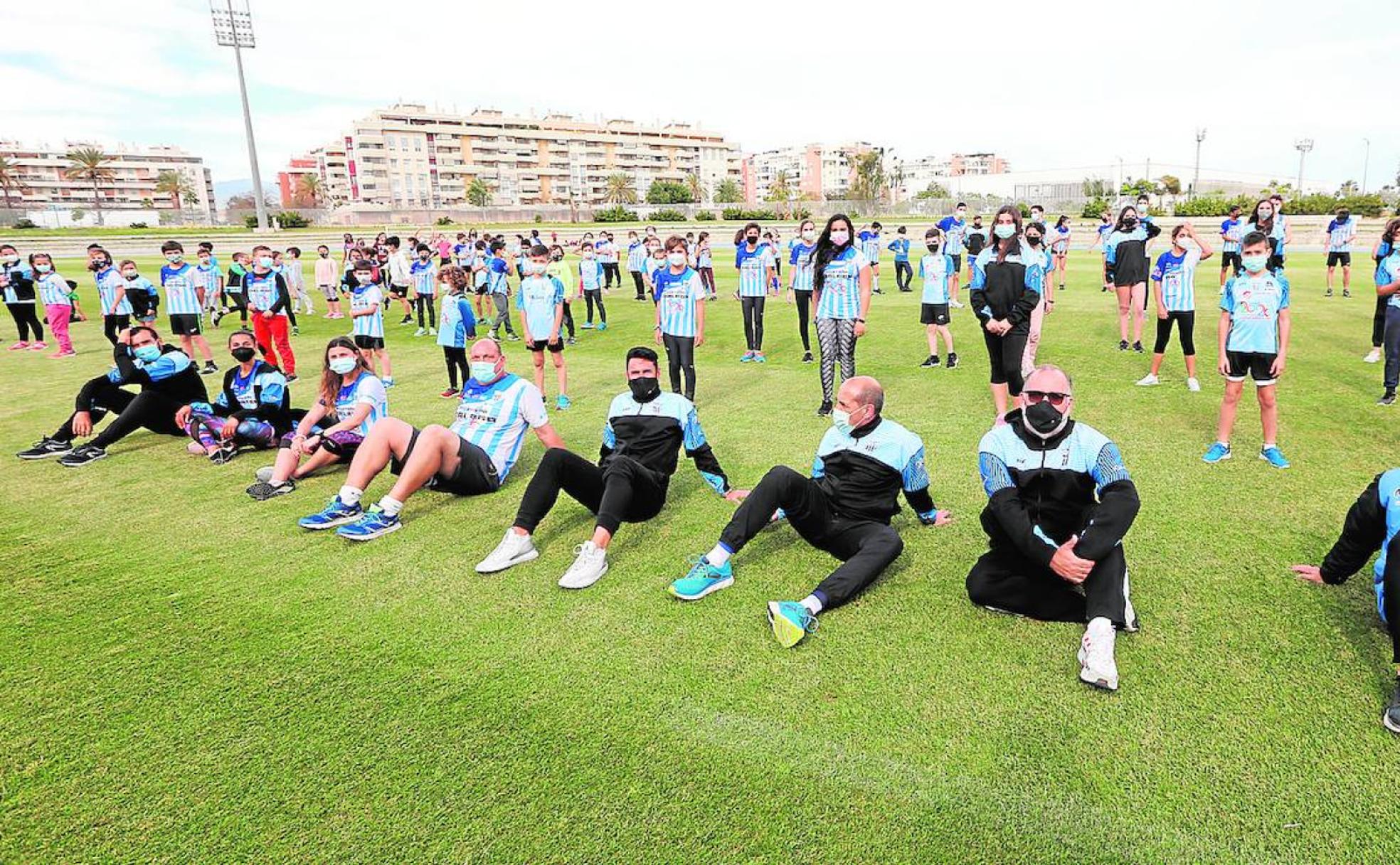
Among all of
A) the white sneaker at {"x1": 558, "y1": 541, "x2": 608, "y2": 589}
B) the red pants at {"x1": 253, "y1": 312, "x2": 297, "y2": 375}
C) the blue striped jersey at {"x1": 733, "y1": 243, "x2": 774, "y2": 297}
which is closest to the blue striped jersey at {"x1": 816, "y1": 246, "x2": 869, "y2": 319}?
the white sneaker at {"x1": 558, "y1": 541, "x2": 608, "y2": 589}

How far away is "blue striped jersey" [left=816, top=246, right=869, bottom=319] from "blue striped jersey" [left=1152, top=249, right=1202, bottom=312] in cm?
402

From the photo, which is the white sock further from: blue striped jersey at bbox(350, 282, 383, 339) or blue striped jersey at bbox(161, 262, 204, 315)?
blue striped jersey at bbox(161, 262, 204, 315)

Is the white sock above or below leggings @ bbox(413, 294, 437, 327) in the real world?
below

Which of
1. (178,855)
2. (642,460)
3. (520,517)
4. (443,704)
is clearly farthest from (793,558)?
(178,855)

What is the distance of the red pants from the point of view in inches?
480

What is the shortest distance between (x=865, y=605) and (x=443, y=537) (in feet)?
10.1

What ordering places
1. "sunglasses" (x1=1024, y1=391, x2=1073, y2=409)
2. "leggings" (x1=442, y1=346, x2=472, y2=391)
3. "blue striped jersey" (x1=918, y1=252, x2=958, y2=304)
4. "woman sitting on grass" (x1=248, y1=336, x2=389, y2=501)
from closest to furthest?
"sunglasses" (x1=1024, y1=391, x2=1073, y2=409)
"woman sitting on grass" (x1=248, y1=336, x2=389, y2=501)
"leggings" (x1=442, y1=346, x2=472, y2=391)
"blue striped jersey" (x1=918, y1=252, x2=958, y2=304)

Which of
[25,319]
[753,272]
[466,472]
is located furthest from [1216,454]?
[25,319]

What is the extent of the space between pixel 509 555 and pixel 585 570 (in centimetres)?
59

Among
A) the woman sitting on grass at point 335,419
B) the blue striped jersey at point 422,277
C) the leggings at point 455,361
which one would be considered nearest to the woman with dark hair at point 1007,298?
the woman sitting on grass at point 335,419

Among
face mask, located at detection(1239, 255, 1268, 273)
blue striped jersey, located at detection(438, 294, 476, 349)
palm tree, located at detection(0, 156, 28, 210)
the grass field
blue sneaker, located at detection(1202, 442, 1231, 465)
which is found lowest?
the grass field

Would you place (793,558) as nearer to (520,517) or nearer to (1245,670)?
(520,517)

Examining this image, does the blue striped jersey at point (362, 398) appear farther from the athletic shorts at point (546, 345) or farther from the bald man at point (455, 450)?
the athletic shorts at point (546, 345)

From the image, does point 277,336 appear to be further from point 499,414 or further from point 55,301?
point 499,414
